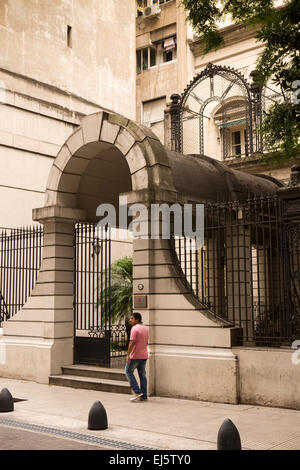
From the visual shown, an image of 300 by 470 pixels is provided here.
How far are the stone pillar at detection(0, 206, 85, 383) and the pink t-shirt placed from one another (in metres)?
3.26

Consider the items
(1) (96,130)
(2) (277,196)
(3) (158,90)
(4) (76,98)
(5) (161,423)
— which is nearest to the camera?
(5) (161,423)

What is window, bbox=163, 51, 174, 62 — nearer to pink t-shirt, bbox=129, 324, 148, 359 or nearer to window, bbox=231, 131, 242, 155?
window, bbox=231, 131, 242, 155

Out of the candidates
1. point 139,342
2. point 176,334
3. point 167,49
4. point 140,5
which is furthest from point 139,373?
point 140,5

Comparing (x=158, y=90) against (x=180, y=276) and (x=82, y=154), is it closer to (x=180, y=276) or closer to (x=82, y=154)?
(x=82, y=154)

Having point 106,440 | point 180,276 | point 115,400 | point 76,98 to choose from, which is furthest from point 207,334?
point 76,98

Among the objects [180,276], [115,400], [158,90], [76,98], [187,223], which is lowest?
[115,400]

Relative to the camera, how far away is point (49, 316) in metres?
13.6

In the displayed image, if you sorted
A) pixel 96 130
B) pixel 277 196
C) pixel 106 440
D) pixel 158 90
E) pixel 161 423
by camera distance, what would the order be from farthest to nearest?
pixel 158 90 → pixel 96 130 → pixel 277 196 → pixel 161 423 → pixel 106 440

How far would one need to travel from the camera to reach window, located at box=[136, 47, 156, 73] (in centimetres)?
3391

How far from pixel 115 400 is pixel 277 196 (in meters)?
4.98

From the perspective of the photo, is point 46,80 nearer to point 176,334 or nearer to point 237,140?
point 237,140

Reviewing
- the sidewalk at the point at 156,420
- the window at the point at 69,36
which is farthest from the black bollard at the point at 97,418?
the window at the point at 69,36

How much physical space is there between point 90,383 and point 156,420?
11.5ft

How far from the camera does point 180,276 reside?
11703 mm
